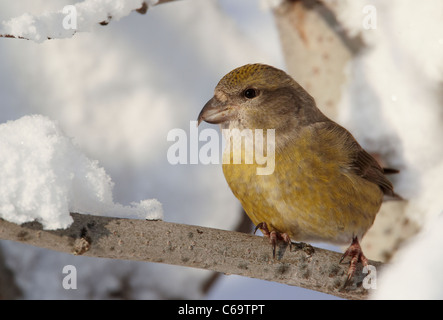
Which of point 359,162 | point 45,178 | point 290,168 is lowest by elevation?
point 45,178

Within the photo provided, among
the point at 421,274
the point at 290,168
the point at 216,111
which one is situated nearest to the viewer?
the point at 421,274

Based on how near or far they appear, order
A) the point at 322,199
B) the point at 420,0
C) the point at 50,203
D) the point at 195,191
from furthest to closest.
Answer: the point at 195,191, the point at 420,0, the point at 322,199, the point at 50,203

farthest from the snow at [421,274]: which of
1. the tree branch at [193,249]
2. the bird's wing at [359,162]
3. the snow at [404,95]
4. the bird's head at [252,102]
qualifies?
the snow at [404,95]

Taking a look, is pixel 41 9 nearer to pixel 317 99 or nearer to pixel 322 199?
pixel 317 99

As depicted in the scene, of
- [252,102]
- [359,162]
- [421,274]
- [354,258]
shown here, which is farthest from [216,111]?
[421,274]

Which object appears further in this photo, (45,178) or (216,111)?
(216,111)

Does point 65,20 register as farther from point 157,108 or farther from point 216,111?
point 157,108

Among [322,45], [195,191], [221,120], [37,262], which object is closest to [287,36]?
[322,45]
